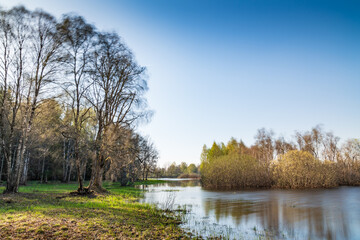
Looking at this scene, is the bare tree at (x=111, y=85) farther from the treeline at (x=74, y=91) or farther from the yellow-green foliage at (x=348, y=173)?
the yellow-green foliage at (x=348, y=173)

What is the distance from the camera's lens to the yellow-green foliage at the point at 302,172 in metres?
29.7

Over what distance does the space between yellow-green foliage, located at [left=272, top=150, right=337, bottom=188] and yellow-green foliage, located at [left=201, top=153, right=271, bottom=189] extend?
292cm

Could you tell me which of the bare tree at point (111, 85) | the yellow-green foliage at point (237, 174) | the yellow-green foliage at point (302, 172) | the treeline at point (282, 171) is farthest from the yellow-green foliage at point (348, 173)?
the bare tree at point (111, 85)

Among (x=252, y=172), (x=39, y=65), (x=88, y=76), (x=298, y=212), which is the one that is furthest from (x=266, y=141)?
(x=39, y=65)

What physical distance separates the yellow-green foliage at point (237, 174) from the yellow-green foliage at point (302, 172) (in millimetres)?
2923

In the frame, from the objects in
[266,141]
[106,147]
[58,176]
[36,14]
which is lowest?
[58,176]

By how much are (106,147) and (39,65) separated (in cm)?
695

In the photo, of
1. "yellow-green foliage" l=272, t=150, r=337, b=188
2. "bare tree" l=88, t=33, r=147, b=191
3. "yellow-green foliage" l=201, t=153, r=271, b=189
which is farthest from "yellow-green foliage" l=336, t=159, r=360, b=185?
"bare tree" l=88, t=33, r=147, b=191

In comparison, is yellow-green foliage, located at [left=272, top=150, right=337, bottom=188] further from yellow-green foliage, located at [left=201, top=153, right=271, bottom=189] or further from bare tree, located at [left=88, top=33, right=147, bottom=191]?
bare tree, located at [left=88, top=33, right=147, bottom=191]

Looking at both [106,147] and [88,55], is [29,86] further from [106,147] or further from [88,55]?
[106,147]

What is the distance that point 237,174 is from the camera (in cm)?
3450

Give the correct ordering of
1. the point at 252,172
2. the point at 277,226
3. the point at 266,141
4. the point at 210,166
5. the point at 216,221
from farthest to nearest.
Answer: the point at 266,141, the point at 210,166, the point at 252,172, the point at 216,221, the point at 277,226

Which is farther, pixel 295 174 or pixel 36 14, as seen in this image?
pixel 295 174

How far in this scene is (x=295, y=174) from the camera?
30.0 meters
